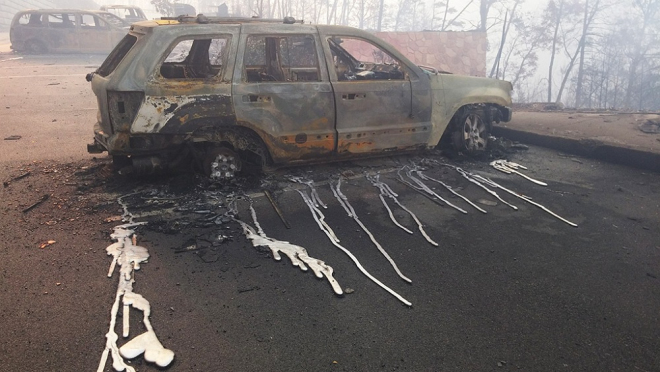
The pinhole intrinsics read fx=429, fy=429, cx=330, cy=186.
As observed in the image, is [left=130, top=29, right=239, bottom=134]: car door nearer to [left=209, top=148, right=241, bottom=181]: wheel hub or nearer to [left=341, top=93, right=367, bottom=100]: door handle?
[left=209, top=148, right=241, bottom=181]: wheel hub

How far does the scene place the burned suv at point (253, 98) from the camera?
15.0ft

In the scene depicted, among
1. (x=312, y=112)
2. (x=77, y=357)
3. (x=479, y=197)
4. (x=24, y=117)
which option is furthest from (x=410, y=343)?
(x=24, y=117)

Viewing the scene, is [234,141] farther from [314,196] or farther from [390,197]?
[390,197]

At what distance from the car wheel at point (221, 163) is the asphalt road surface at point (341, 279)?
18 centimetres

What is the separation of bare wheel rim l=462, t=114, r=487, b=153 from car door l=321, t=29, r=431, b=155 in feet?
2.90

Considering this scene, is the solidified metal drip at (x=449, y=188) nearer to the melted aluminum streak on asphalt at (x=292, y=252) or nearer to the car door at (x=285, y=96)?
the car door at (x=285, y=96)

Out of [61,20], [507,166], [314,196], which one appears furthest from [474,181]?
[61,20]

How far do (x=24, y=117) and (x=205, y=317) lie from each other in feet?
26.4

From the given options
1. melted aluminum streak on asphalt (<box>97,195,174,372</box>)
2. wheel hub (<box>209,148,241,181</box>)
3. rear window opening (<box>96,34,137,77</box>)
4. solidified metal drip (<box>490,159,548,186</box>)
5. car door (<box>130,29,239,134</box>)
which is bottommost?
melted aluminum streak on asphalt (<box>97,195,174,372</box>)

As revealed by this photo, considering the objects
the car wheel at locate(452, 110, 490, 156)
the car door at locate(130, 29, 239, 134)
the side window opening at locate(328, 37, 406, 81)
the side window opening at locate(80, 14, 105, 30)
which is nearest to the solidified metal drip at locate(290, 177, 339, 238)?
the car door at locate(130, 29, 239, 134)

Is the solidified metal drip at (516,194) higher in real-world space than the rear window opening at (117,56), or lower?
lower

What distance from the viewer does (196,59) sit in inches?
220

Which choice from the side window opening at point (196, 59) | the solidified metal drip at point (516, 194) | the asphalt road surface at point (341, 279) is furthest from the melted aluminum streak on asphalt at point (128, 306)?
the solidified metal drip at point (516, 194)

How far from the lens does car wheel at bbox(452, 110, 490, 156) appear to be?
641 cm
